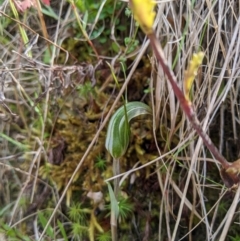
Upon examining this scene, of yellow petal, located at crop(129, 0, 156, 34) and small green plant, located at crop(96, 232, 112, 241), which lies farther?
small green plant, located at crop(96, 232, 112, 241)

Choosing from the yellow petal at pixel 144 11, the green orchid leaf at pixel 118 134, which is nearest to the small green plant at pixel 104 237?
the green orchid leaf at pixel 118 134

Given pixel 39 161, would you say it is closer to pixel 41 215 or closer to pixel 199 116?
pixel 41 215

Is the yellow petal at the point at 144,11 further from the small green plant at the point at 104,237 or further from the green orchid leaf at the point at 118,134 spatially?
the small green plant at the point at 104,237

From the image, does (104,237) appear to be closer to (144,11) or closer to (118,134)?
(118,134)

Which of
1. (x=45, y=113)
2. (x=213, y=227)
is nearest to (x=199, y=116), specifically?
(x=213, y=227)

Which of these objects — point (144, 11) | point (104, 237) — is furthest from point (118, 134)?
point (144, 11)

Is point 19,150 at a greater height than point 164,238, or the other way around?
point 19,150

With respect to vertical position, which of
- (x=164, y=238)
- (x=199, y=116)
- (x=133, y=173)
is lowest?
(x=164, y=238)

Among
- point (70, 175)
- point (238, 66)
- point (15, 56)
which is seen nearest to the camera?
point (238, 66)

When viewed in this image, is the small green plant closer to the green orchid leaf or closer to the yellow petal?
the green orchid leaf

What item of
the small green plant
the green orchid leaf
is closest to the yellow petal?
the green orchid leaf

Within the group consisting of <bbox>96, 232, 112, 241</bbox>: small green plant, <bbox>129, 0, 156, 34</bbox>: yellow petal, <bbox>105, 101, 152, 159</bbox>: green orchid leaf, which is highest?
<bbox>129, 0, 156, 34</bbox>: yellow petal
